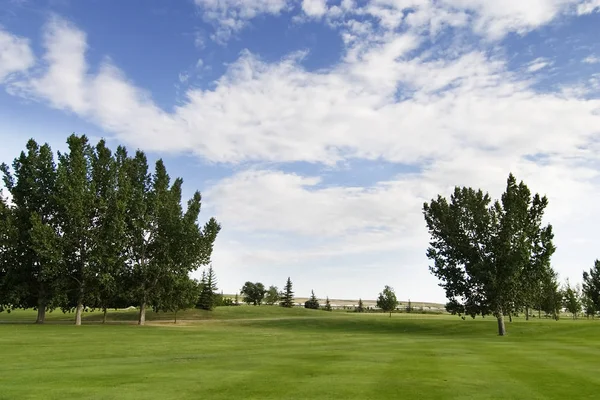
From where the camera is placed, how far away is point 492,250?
2055 inches

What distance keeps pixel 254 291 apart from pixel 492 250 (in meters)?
84.3

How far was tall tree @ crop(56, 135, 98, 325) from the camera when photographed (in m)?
53.7

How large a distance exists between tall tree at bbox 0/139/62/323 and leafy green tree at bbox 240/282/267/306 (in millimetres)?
70906

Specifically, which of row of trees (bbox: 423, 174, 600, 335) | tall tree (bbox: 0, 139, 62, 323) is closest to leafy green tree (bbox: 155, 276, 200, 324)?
tall tree (bbox: 0, 139, 62, 323)

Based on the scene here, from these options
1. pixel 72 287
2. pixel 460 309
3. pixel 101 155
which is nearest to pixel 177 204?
pixel 101 155

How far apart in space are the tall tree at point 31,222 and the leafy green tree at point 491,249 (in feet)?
154

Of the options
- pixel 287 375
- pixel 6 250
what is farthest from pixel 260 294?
pixel 287 375

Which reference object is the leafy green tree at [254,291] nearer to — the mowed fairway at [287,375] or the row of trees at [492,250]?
the row of trees at [492,250]

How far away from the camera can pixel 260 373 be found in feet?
53.1

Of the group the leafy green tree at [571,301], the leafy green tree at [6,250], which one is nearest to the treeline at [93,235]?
the leafy green tree at [6,250]

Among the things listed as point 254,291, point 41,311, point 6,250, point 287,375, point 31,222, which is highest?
point 31,222

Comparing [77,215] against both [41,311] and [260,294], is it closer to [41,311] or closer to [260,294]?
[41,311]

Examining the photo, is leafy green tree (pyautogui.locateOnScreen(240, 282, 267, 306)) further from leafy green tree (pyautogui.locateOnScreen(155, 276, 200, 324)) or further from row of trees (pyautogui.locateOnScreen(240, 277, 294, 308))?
leafy green tree (pyautogui.locateOnScreen(155, 276, 200, 324))

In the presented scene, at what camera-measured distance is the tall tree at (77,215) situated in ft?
176
